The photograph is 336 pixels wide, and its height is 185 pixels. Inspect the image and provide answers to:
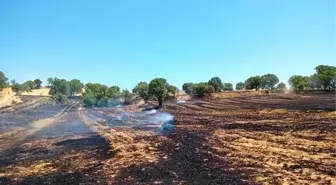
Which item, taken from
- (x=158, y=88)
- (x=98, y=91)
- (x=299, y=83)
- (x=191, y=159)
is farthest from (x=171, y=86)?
(x=191, y=159)

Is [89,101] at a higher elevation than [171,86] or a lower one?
lower

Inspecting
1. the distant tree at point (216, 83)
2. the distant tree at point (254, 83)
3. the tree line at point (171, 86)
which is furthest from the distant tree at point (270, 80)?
the distant tree at point (216, 83)

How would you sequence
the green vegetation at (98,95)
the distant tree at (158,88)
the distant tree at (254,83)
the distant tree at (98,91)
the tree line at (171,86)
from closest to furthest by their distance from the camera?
the distant tree at (158,88) < the tree line at (171,86) < the green vegetation at (98,95) < the distant tree at (98,91) < the distant tree at (254,83)

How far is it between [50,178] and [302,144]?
1568cm

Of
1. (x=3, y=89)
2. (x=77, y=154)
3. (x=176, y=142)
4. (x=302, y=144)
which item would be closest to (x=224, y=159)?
(x=302, y=144)

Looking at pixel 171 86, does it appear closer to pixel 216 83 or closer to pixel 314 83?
pixel 216 83

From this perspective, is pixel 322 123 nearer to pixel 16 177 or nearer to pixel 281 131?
pixel 281 131

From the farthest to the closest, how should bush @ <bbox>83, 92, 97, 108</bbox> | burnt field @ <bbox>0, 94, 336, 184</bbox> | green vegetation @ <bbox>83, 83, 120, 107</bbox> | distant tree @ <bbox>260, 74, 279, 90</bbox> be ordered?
distant tree @ <bbox>260, 74, 279, 90</bbox>
green vegetation @ <bbox>83, 83, 120, 107</bbox>
bush @ <bbox>83, 92, 97, 108</bbox>
burnt field @ <bbox>0, 94, 336, 184</bbox>

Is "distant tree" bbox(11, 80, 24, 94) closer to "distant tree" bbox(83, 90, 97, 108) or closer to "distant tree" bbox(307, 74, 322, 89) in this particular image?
"distant tree" bbox(83, 90, 97, 108)

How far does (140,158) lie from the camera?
21719 mm

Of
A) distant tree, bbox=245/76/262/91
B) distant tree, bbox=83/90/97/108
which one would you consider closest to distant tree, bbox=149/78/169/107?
distant tree, bbox=83/90/97/108

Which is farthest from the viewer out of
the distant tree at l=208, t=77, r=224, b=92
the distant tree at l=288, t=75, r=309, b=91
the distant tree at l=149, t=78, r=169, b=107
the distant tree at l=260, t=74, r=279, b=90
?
the distant tree at l=260, t=74, r=279, b=90

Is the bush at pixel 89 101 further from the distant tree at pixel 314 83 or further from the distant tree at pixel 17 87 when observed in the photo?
the distant tree at pixel 314 83

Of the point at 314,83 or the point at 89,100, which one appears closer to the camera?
the point at 314,83
